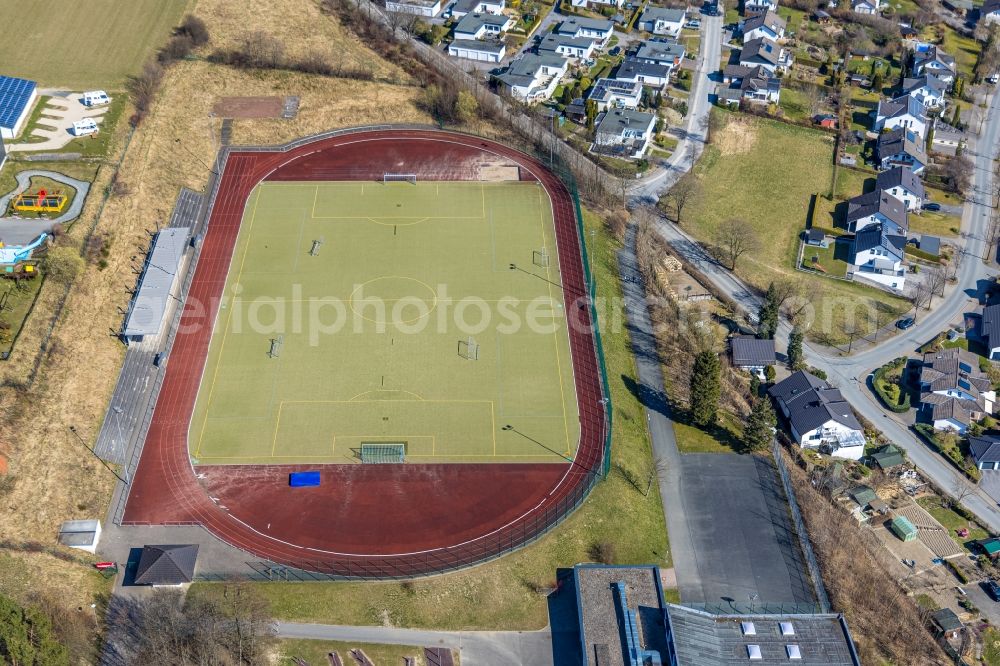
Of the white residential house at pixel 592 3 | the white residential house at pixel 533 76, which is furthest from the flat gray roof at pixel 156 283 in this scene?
the white residential house at pixel 592 3

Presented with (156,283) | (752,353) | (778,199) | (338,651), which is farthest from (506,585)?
(778,199)

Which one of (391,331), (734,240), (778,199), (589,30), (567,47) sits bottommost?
(391,331)

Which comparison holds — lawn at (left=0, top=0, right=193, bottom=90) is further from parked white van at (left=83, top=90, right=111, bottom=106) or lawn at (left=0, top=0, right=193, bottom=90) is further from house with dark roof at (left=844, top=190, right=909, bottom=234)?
house with dark roof at (left=844, top=190, right=909, bottom=234)

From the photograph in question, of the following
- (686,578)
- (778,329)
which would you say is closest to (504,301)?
(778,329)

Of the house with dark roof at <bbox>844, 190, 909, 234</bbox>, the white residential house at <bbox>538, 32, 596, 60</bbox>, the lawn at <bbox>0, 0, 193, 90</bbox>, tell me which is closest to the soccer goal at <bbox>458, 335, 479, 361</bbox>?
the house with dark roof at <bbox>844, 190, 909, 234</bbox>

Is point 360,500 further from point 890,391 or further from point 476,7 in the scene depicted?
point 476,7

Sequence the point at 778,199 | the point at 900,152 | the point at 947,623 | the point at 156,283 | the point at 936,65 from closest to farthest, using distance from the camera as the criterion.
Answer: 1. the point at 947,623
2. the point at 156,283
3. the point at 778,199
4. the point at 900,152
5. the point at 936,65

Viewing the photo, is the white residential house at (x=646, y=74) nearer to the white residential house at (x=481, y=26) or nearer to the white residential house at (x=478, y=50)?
the white residential house at (x=478, y=50)
